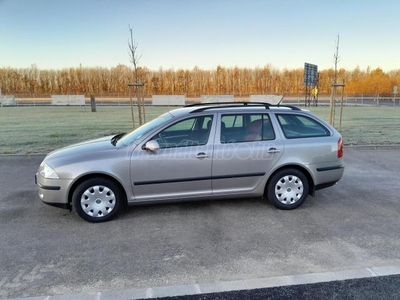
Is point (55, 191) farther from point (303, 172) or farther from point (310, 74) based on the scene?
point (310, 74)

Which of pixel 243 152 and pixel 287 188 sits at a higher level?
pixel 243 152

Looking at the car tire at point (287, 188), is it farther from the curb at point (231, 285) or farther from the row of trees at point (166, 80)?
the row of trees at point (166, 80)

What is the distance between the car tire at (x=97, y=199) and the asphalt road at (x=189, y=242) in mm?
136

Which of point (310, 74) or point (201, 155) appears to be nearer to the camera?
point (201, 155)

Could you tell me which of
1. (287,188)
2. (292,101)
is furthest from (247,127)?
(292,101)

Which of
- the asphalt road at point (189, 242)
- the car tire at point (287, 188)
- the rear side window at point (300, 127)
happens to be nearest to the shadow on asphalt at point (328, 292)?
the asphalt road at point (189, 242)

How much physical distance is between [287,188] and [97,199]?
276cm

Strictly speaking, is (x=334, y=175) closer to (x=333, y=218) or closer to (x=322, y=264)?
(x=333, y=218)

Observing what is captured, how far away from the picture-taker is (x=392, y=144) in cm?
867

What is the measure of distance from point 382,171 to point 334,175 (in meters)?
2.75

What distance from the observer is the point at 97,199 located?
3.75m

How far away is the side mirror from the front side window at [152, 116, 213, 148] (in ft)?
0.45

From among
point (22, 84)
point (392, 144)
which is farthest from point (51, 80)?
point (392, 144)

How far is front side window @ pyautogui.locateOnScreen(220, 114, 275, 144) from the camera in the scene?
4.08 m
